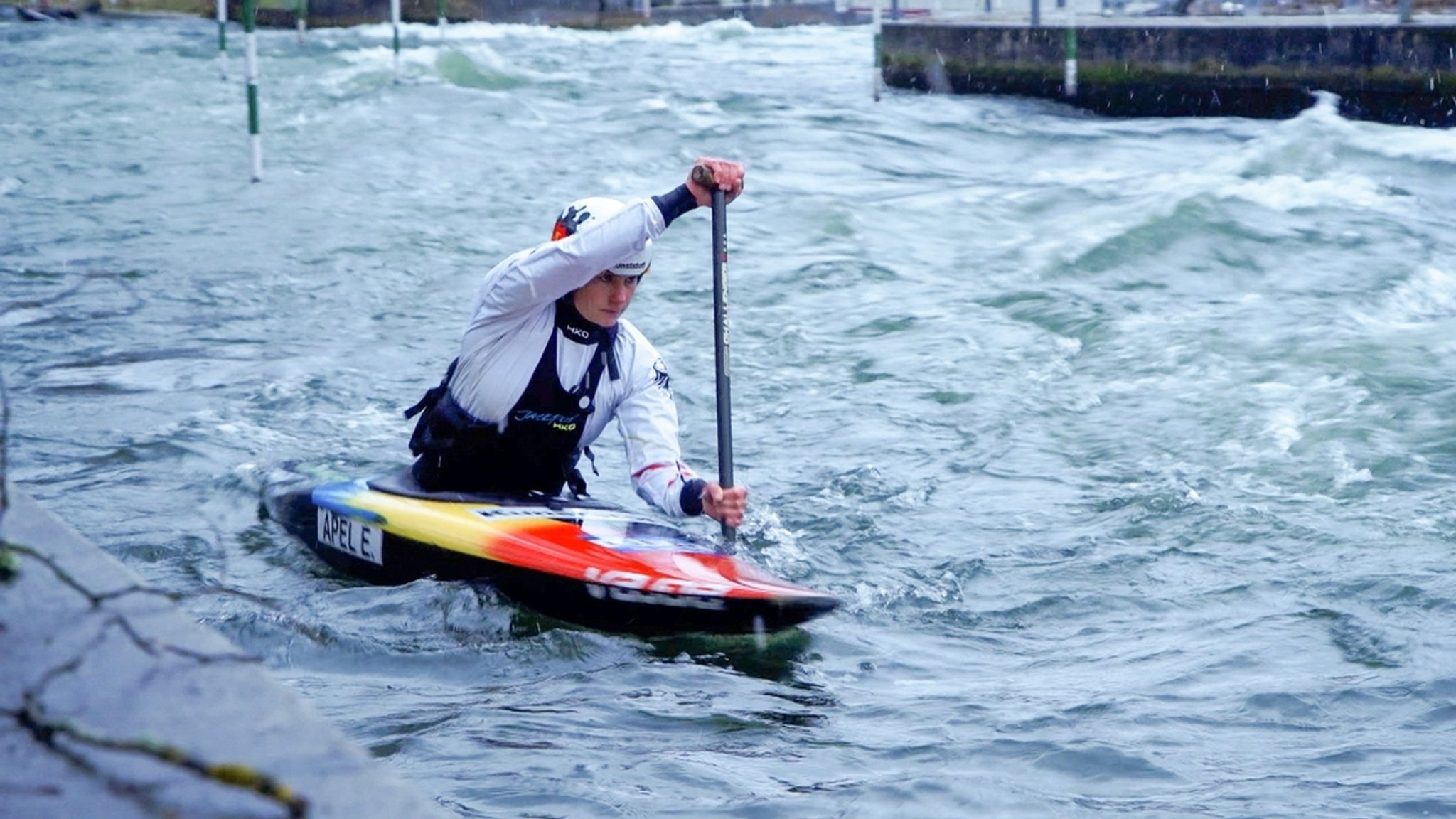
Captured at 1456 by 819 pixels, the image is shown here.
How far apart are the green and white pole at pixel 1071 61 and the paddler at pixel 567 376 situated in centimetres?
1381

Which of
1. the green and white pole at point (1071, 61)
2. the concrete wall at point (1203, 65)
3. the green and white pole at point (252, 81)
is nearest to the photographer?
the green and white pole at point (252, 81)

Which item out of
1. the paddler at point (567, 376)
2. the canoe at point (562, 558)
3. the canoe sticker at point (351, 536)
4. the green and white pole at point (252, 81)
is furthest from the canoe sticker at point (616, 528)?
the green and white pole at point (252, 81)

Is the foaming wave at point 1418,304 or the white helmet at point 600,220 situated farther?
the foaming wave at point 1418,304

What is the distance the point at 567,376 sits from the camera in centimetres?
443

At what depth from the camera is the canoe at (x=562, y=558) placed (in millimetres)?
4152

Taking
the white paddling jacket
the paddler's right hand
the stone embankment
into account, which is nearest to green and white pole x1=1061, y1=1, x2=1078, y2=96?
the white paddling jacket

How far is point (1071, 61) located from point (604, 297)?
559 inches

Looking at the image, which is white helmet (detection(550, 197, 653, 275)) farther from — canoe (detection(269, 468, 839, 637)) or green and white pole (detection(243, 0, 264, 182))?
green and white pole (detection(243, 0, 264, 182))

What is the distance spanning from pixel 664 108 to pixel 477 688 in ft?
48.6

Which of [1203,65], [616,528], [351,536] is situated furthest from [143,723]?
[1203,65]

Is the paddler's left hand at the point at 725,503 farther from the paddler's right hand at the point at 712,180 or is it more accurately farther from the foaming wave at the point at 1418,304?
the foaming wave at the point at 1418,304

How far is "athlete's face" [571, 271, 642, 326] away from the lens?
4227mm

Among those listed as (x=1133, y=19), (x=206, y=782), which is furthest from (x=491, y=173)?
(x=206, y=782)

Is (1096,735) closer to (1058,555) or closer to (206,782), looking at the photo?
(1058,555)
